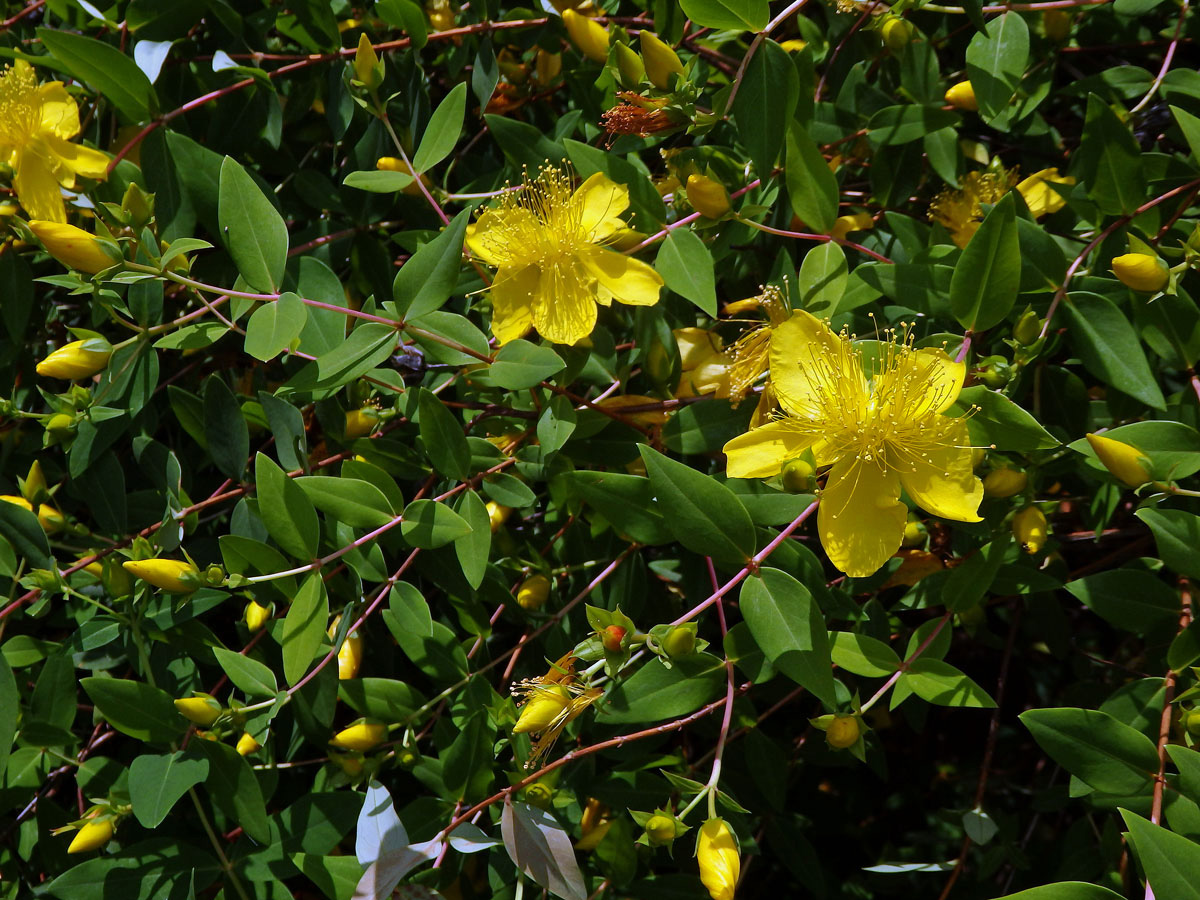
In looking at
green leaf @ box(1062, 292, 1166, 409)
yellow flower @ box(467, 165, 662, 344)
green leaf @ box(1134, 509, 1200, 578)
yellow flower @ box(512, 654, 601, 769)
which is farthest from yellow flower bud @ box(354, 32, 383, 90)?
green leaf @ box(1134, 509, 1200, 578)

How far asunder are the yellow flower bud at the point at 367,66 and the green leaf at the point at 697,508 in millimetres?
601

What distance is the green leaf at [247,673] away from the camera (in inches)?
41.0

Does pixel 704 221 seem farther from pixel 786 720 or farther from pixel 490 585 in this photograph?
pixel 786 720

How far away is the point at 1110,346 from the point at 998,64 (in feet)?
1.23

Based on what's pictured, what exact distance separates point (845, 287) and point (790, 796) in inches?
34.7

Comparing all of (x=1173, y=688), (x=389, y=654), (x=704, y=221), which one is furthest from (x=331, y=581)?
(x=1173, y=688)

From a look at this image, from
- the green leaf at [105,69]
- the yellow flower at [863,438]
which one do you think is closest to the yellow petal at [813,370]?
the yellow flower at [863,438]

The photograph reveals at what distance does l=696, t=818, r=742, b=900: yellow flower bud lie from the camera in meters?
0.87

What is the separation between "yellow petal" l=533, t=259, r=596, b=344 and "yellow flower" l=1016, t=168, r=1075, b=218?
1.93ft

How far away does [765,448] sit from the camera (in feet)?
3.19

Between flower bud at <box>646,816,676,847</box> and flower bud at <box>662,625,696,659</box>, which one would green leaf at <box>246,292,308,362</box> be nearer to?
flower bud at <box>662,625,696,659</box>

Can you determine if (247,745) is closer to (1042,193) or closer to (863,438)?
(863,438)

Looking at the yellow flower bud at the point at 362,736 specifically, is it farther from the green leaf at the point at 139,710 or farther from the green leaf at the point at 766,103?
the green leaf at the point at 766,103

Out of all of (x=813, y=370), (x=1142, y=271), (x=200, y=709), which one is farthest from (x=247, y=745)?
(x=1142, y=271)
